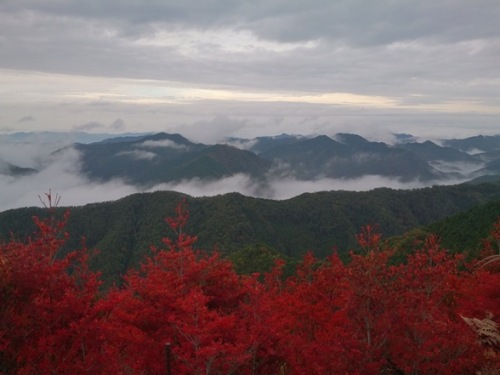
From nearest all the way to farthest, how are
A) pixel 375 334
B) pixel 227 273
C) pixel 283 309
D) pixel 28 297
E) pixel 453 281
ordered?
1. pixel 28 297
2. pixel 375 334
3. pixel 227 273
4. pixel 283 309
5. pixel 453 281

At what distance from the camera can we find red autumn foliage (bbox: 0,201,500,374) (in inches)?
602

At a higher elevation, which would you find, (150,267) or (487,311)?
(150,267)

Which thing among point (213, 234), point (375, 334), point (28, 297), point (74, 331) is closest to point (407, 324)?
point (375, 334)

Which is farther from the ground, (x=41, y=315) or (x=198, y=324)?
(x=41, y=315)

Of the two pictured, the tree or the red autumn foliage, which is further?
the red autumn foliage

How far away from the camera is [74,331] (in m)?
16.0

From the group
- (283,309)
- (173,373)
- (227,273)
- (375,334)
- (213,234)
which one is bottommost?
(213,234)

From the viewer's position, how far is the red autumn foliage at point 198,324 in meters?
15.3

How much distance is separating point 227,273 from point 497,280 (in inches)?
603

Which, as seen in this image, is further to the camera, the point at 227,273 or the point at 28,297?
the point at 227,273

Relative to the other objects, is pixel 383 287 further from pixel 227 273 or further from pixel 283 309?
pixel 283 309

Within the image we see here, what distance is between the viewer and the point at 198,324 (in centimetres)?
1869

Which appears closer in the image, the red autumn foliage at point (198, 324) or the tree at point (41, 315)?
the tree at point (41, 315)

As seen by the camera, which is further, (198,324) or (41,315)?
(198,324)
